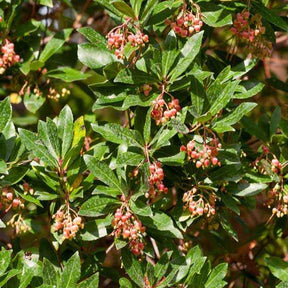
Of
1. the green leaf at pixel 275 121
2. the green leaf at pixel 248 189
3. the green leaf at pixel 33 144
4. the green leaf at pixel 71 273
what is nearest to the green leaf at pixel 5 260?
the green leaf at pixel 71 273

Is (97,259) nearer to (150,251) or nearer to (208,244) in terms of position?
(150,251)

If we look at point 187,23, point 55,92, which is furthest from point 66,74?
point 187,23

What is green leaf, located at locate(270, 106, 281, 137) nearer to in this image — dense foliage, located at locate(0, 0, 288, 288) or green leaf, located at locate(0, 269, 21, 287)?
dense foliage, located at locate(0, 0, 288, 288)

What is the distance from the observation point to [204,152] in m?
1.64

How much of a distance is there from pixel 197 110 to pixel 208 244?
131 centimetres

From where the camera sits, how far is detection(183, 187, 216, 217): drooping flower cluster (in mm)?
1732

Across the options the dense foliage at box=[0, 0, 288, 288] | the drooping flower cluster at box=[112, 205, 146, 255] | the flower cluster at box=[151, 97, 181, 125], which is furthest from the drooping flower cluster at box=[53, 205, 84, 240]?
the flower cluster at box=[151, 97, 181, 125]

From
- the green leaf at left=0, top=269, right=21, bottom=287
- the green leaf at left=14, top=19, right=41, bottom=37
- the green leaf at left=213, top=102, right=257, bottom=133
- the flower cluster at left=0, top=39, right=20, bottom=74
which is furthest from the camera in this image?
the green leaf at left=14, top=19, right=41, bottom=37

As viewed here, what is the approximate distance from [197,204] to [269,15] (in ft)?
2.12

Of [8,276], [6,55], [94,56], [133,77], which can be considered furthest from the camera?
[6,55]

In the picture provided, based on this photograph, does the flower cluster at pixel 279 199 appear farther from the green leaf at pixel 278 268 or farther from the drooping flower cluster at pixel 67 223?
the drooping flower cluster at pixel 67 223

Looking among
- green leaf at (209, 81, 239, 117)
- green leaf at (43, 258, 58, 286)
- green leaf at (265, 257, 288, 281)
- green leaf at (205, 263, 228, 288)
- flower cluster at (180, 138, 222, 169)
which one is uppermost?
Answer: green leaf at (209, 81, 239, 117)

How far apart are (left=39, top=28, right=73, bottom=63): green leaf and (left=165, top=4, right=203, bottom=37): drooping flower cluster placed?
0.58m

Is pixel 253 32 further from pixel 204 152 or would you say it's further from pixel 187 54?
pixel 204 152
